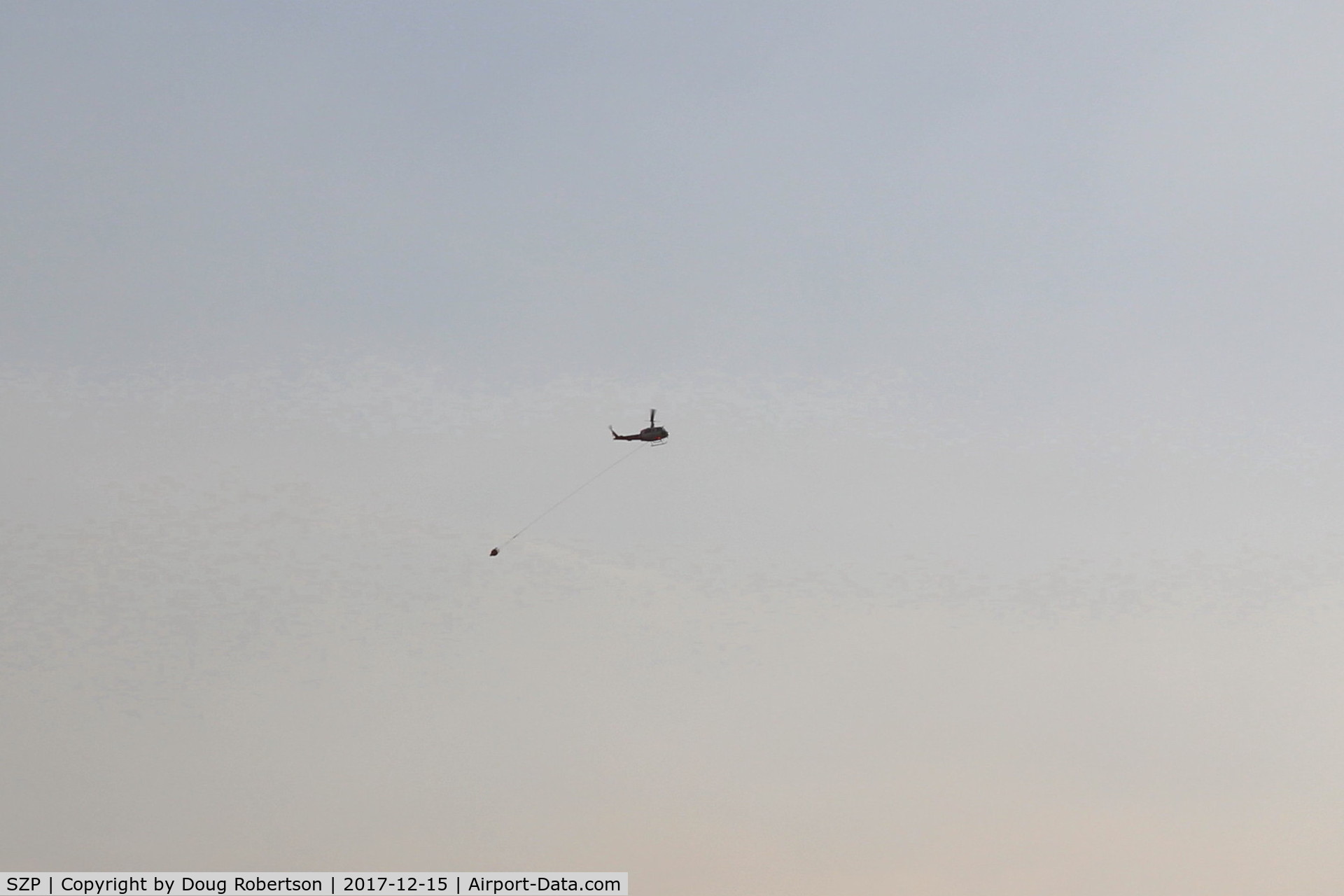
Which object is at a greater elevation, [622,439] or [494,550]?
[622,439]

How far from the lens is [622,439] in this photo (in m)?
134

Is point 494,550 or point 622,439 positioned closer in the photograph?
point 494,550

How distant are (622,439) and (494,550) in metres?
29.8

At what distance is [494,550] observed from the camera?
11081cm
